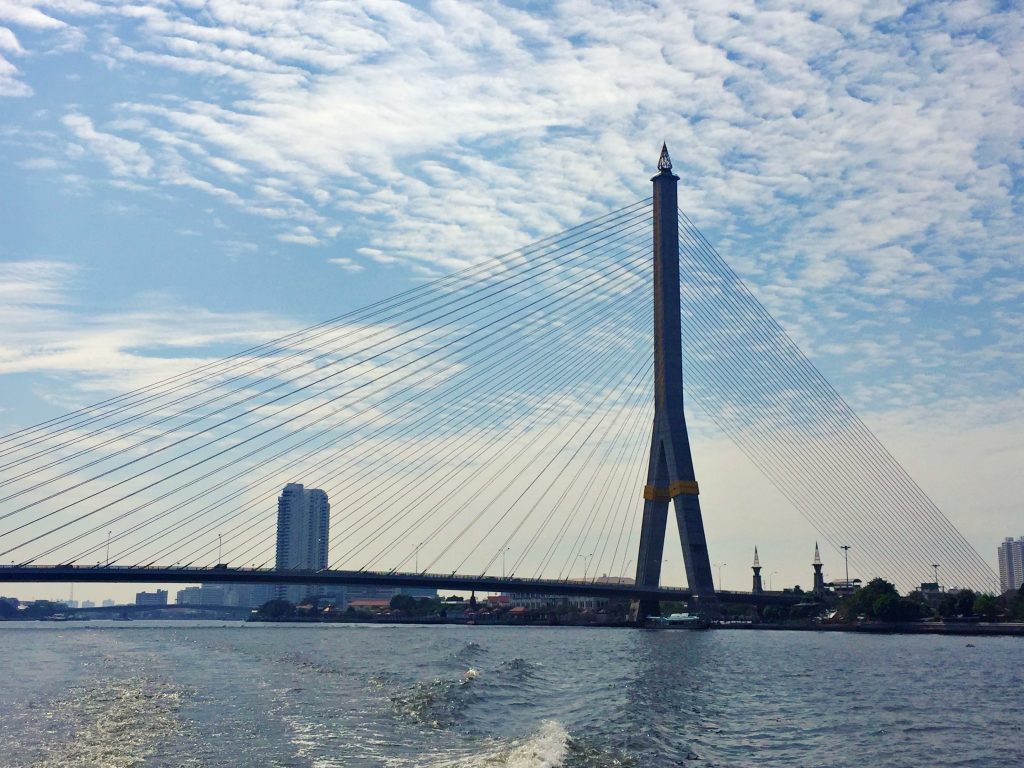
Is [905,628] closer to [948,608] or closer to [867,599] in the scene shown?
[867,599]

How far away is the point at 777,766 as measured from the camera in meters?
17.7

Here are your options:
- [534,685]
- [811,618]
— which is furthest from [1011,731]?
[811,618]

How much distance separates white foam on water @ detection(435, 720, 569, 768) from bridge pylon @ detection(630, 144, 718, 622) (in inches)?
1736

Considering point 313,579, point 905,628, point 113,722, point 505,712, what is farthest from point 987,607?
point 113,722

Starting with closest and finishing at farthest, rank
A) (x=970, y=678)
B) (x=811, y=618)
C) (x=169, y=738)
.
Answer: (x=169, y=738), (x=970, y=678), (x=811, y=618)

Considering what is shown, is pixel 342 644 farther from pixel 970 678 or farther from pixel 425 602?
pixel 425 602

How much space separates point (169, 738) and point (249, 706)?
4.62 meters

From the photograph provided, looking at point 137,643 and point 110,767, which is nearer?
point 110,767

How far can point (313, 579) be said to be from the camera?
70.4 meters

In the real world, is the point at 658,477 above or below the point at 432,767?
above

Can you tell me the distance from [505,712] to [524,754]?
596 centimetres

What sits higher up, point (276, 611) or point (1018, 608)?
point (1018, 608)

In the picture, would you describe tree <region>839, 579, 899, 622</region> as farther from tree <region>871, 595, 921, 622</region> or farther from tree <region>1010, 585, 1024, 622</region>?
tree <region>1010, 585, 1024, 622</region>

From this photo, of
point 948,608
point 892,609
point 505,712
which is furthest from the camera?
point 948,608
